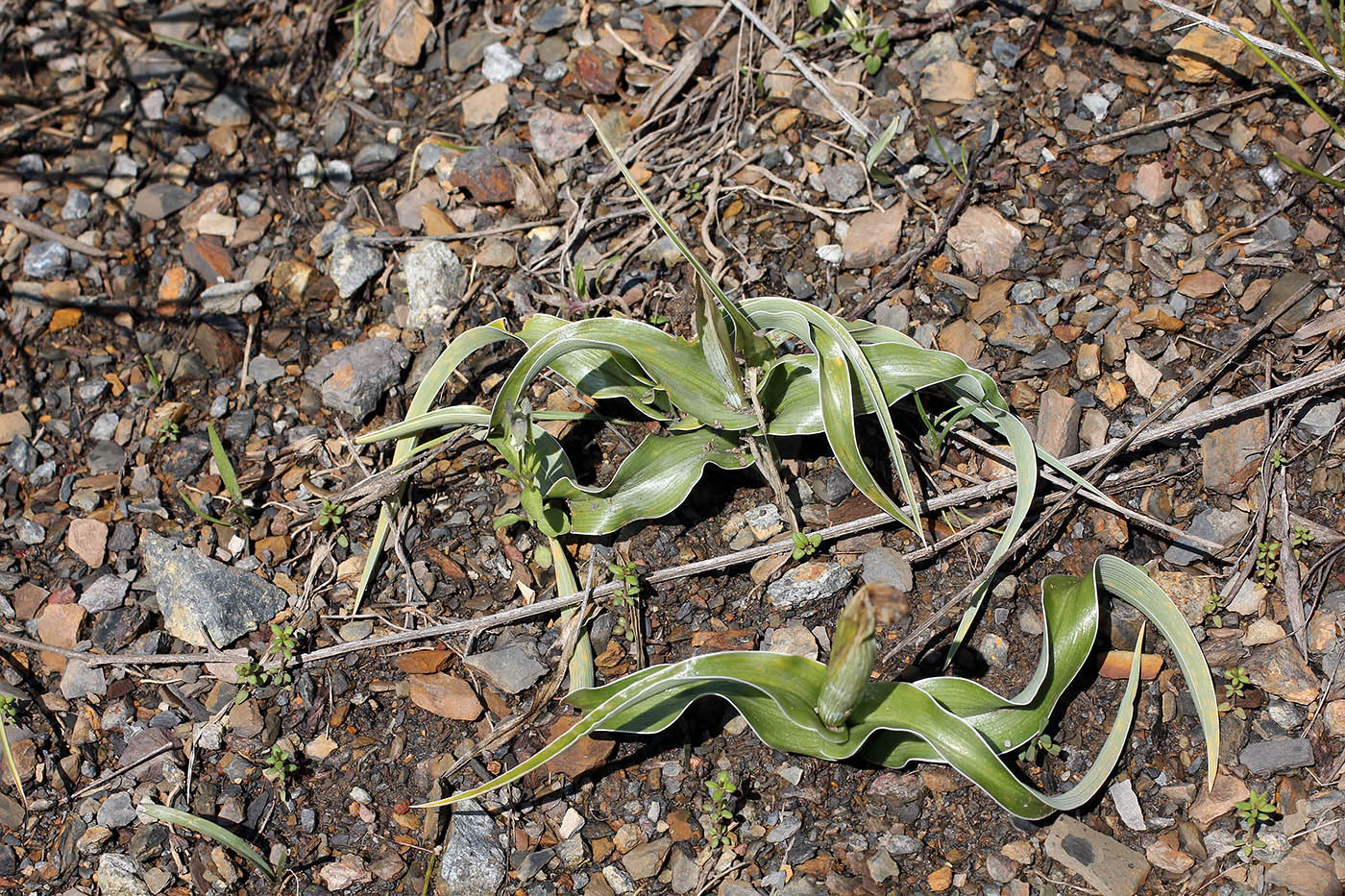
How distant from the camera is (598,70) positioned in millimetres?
2783

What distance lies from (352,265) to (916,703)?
1.76 meters

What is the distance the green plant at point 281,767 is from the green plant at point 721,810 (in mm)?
813

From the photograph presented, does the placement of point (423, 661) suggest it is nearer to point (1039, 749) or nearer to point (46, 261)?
point (1039, 749)

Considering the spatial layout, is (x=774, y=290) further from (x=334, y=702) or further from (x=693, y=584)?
(x=334, y=702)

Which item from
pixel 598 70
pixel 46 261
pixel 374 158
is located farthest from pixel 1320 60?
pixel 46 261

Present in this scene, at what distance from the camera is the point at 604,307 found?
8.01 feet

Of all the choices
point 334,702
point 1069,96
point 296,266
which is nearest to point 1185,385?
point 1069,96

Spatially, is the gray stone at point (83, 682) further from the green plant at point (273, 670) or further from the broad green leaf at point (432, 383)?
the broad green leaf at point (432, 383)

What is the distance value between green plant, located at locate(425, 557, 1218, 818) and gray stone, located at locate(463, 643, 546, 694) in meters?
0.20

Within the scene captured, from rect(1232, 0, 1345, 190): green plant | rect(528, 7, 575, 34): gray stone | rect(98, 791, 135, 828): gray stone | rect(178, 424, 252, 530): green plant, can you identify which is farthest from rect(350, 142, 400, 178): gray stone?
rect(1232, 0, 1345, 190): green plant

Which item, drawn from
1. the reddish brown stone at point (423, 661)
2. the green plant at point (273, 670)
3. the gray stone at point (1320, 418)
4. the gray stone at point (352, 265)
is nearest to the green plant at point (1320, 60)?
the gray stone at point (1320, 418)

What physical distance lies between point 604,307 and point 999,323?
3.00 ft

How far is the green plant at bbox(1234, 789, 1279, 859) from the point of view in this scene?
5.71 feet

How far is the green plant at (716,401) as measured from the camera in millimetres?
1896
